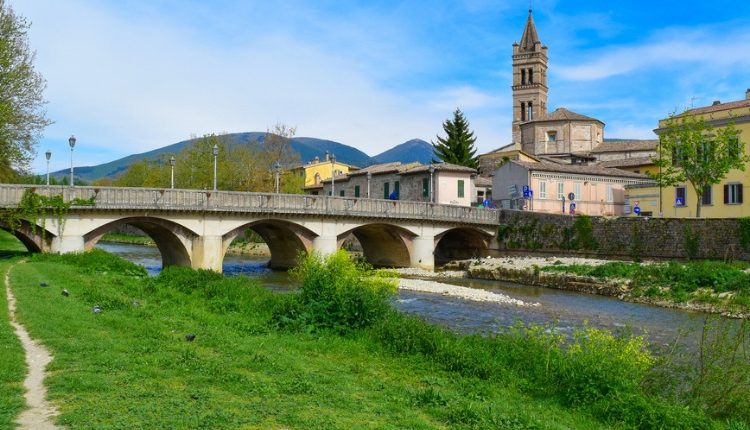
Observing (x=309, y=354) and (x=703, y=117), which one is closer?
(x=309, y=354)

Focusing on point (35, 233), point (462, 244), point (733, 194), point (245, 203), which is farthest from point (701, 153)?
point (35, 233)

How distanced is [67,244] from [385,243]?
2693cm

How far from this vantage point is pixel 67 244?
34.9 metres

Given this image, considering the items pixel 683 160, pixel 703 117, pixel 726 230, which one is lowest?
pixel 726 230

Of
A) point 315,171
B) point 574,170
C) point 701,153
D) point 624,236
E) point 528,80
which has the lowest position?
point 624,236

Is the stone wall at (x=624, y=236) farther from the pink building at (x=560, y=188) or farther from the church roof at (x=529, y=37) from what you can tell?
the church roof at (x=529, y=37)

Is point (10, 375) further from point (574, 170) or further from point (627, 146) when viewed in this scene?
point (627, 146)

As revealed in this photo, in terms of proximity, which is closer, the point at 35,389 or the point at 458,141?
the point at 35,389

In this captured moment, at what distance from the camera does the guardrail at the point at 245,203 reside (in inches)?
1371

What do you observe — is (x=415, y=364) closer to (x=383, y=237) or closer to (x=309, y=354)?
(x=309, y=354)

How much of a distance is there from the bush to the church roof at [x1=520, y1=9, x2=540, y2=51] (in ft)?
348

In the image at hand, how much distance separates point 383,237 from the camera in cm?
5419

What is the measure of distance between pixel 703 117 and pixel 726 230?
14.0m

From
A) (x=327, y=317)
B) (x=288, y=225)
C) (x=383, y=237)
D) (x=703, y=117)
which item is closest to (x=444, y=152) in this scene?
(x=383, y=237)
